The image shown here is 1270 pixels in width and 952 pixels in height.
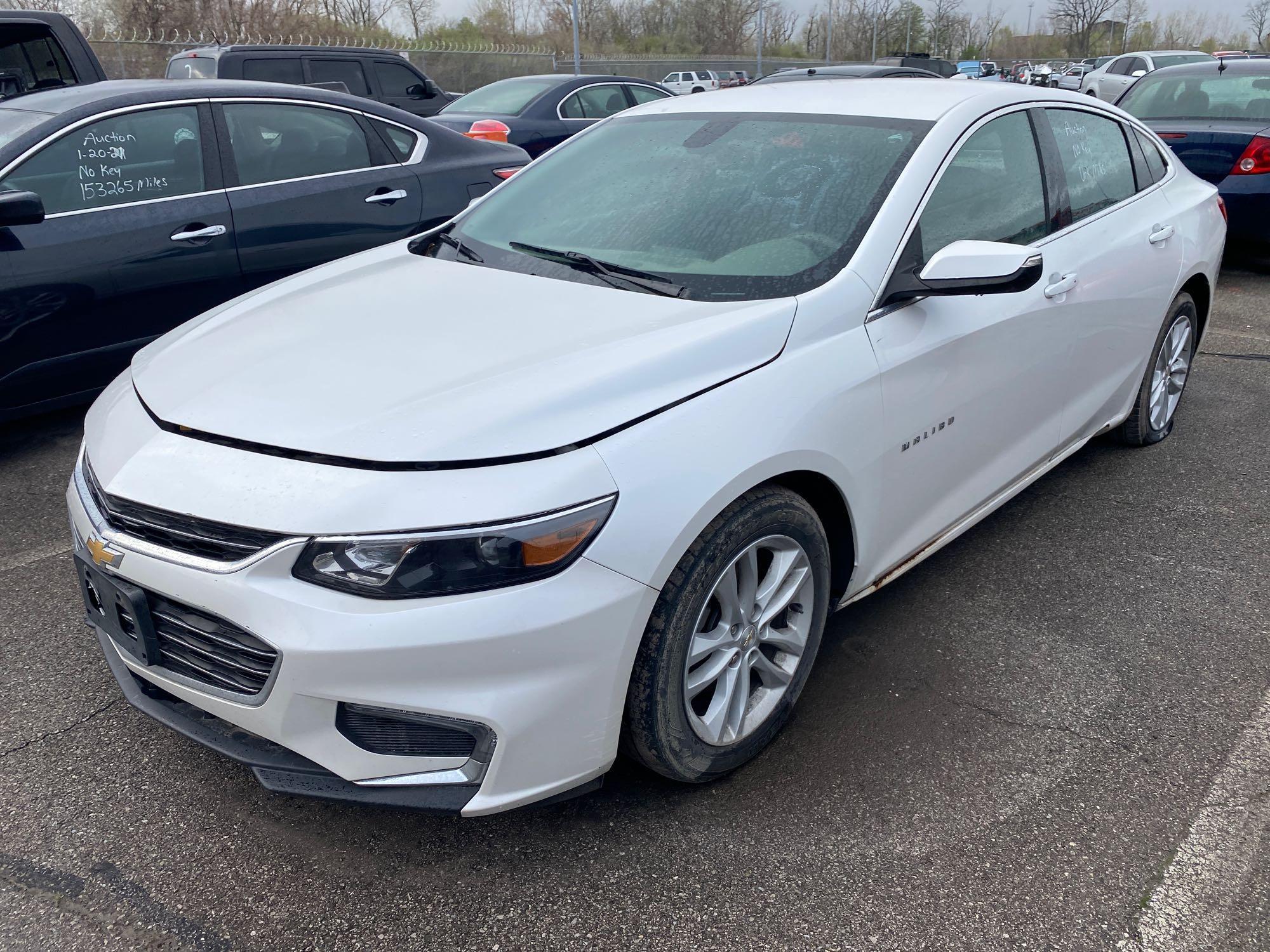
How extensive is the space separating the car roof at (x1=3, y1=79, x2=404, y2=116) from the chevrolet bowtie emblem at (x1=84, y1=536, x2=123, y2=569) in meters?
3.18

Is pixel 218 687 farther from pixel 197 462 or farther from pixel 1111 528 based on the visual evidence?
pixel 1111 528

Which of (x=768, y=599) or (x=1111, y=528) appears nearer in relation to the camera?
(x=768, y=599)

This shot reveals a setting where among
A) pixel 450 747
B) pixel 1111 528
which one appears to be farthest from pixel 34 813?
pixel 1111 528

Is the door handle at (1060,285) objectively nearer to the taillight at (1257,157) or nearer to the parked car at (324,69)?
the taillight at (1257,157)

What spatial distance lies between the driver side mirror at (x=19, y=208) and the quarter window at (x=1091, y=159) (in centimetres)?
387

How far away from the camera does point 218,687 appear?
2059mm

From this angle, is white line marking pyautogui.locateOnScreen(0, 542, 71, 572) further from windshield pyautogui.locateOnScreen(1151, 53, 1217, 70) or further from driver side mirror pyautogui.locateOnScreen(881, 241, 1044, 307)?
windshield pyautogui.locateOnScreen(1151, 53, 1217, 70)

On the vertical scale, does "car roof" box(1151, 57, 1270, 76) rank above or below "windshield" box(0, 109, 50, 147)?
above

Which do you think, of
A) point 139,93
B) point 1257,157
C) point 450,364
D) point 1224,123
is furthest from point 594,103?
point 450,364

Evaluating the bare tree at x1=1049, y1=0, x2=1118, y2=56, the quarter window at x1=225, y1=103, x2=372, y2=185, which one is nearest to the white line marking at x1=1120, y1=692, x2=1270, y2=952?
the quarter window at x1=225, y1=103, x2=372, y2=185

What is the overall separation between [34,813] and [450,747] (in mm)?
1133

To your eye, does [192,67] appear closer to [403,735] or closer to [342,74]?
[342,74]

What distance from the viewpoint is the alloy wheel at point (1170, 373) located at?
436cm

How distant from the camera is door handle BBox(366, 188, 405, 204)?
5.26m
